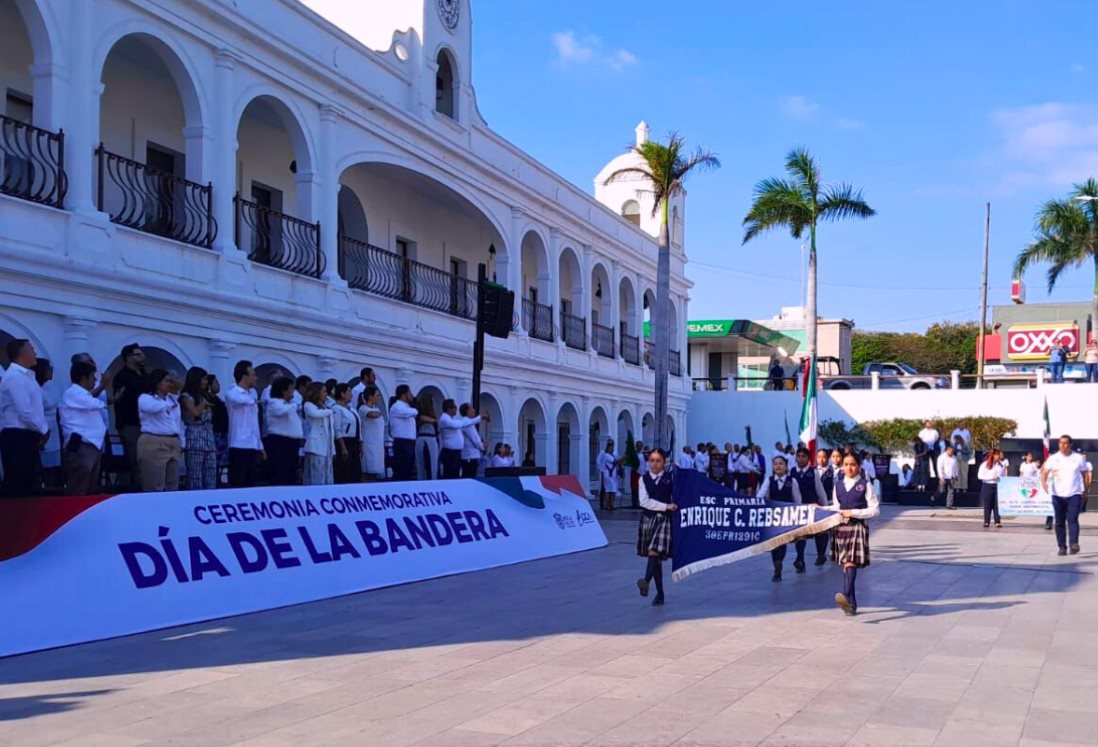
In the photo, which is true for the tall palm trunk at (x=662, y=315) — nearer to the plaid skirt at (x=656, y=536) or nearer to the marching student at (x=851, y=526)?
the plaid skirt at (x=656, y=536)

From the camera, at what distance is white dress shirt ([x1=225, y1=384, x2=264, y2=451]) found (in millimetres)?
13289

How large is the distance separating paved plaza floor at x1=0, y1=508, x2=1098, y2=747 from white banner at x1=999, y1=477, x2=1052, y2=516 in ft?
39.2

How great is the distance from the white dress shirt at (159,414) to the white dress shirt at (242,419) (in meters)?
0.96

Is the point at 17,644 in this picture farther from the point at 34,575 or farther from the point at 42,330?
the point at 42,330

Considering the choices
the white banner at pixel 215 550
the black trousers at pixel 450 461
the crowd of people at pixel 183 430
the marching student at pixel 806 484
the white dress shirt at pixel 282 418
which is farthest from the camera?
the black trousers at pixel 450 461

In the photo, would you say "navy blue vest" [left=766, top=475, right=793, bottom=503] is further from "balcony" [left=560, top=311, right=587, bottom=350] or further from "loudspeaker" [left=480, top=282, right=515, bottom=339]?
"balcony" [left=560, top=311, right=587, bottom=350]

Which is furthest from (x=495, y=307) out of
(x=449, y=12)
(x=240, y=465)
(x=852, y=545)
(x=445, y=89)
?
(x=449, y=12)

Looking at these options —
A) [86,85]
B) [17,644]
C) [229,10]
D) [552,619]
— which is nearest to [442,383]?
[229,10]

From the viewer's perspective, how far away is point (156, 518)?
10.6 m

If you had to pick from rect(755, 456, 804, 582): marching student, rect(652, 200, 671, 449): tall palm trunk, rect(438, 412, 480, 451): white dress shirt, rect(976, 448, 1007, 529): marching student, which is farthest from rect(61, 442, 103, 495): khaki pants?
rect(652, 200, 671, 449): tall palm trunk

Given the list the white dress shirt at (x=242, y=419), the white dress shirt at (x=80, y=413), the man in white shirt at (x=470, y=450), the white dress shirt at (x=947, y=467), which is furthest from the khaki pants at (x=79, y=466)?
the white dress shirt at (x=947, y=467)

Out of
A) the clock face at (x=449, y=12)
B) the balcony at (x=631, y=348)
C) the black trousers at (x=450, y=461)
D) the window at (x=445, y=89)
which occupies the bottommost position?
the black trousers at (x=450, y=461)

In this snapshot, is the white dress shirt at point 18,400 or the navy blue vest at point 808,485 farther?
the navy blue vest at point 808,485

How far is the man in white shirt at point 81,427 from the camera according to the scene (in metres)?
11.5
